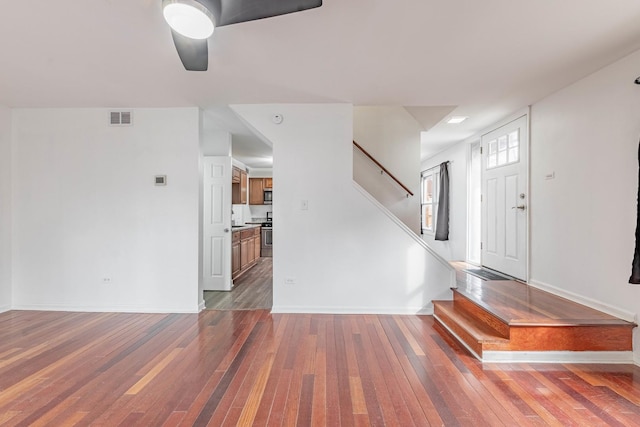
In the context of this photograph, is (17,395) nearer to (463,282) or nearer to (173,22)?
(173,22)

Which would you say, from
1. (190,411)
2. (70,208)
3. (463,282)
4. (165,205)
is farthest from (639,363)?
(70,208)

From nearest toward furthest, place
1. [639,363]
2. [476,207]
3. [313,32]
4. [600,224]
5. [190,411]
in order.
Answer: [190,411] < [313,32] < [639,363] < [600,224] < [476,207]

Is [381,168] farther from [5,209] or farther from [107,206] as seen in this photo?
[5,209]

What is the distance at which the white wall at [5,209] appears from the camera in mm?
3648

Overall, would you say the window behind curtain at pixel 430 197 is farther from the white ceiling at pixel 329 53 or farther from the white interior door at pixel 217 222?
the white interior door at pixel 217 222

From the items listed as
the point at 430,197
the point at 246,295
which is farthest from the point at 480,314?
the point at 430,197

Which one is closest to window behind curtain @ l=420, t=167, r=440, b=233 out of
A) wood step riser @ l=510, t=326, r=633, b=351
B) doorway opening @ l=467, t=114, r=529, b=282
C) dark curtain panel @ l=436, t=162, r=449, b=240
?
dark curtain panel @ l=436, t=162, r=449, b=240

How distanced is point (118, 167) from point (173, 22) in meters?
2.74

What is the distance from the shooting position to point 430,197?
7.54 meters

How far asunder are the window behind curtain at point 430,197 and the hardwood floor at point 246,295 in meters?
4.16

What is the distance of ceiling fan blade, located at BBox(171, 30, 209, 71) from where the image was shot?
1838 mm

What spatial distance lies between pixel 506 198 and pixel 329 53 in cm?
333

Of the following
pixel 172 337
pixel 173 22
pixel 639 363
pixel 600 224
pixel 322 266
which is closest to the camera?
pixel 173 22

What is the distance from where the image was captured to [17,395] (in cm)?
201
